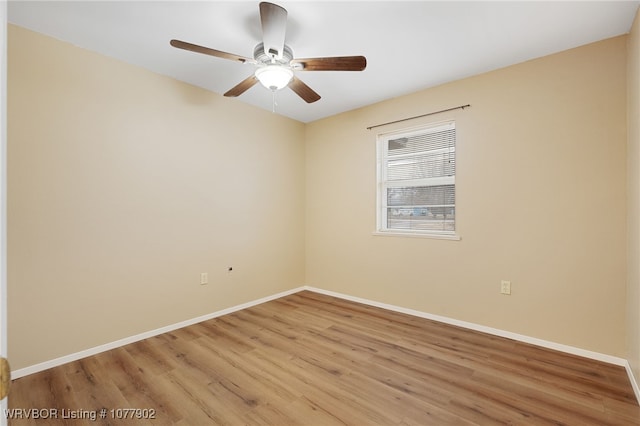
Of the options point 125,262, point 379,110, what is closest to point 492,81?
point 379,110

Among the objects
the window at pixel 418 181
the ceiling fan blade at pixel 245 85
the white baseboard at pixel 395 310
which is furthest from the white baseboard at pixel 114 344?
the ceiling fan blade at pixel 245 85

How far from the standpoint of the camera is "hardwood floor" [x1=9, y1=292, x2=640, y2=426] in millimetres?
1657

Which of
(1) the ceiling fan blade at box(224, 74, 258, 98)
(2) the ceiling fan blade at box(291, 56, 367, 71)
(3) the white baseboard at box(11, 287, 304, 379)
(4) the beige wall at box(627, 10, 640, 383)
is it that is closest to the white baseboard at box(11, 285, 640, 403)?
(3) the white baseboard at box(11, 287, 304, 379)

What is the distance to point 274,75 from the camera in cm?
202

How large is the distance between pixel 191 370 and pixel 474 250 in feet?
8.93

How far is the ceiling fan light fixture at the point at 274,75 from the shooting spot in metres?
1.99

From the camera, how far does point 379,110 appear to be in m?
3.54

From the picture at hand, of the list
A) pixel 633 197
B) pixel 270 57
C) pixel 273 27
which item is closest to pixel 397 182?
pixel 633 197

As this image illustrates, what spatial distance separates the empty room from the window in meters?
0.03

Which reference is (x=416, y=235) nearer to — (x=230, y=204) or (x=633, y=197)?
(x=633, y=197)

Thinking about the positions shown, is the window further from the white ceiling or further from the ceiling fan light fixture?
the ceiling fan light fixture

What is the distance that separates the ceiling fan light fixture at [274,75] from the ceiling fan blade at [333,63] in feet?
0.25

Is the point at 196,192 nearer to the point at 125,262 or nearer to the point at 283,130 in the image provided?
the point at 125,262

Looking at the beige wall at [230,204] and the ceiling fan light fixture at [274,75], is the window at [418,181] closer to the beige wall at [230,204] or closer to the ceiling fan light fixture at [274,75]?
the beige wall at [230,204]
